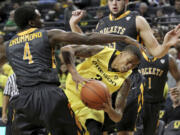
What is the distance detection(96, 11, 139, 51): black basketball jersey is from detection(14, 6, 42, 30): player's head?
4.95ft

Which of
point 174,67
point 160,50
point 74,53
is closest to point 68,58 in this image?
point 74,53

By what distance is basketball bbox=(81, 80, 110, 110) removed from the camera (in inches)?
157

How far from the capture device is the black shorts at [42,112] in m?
3.96

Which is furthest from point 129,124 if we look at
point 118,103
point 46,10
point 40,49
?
point 46,10

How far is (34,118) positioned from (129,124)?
2.04 meters

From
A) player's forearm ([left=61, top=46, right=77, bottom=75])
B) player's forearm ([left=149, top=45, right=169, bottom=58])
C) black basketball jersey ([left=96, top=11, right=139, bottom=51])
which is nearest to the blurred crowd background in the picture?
black basketball jersey ([left=96, top=11, right=139, bottom=51])

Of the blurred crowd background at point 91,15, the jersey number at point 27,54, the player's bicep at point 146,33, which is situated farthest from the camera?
the blurred crowd background at point 91,15

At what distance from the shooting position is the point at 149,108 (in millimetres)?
6930

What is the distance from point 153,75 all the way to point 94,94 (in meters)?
3.09

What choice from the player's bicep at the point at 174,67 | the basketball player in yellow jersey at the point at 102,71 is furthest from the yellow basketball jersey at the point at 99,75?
the player's bicep at the point at 174,67

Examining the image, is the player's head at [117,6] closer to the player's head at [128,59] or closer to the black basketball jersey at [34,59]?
the player's head at [128,59]

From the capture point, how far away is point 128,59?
4797mm

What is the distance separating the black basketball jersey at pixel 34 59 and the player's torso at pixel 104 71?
993 mm

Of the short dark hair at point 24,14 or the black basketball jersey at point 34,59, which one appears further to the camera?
the short dark hair at point 24,14
